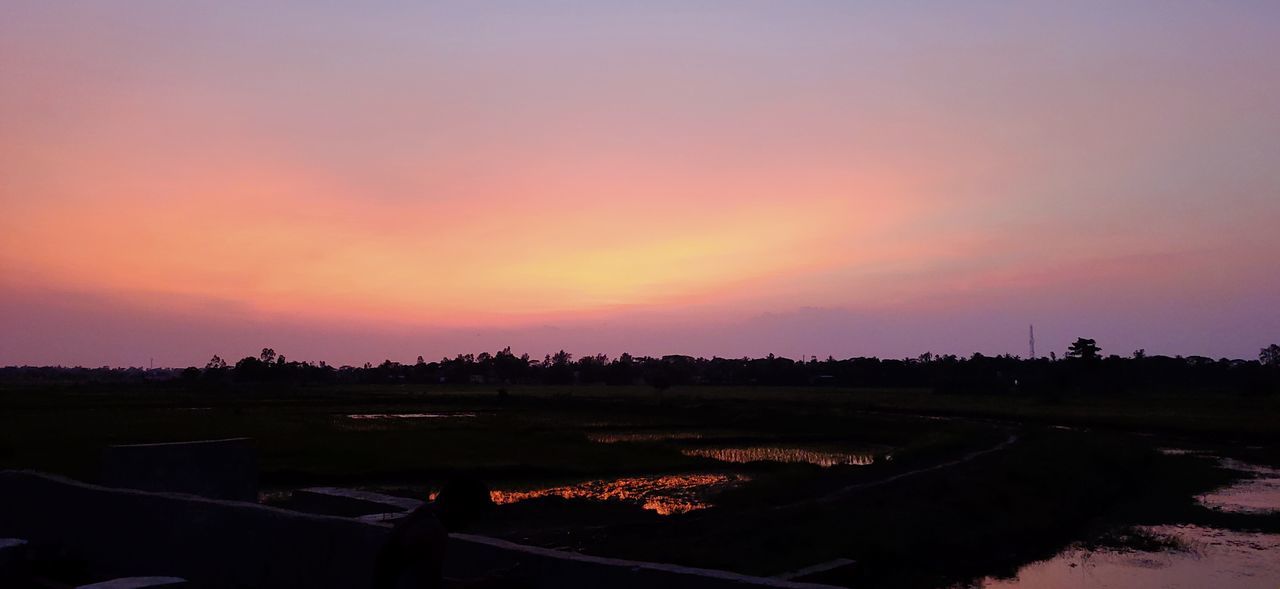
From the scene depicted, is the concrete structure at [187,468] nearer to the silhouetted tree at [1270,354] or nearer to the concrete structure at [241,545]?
the concrete structure at [241,545]

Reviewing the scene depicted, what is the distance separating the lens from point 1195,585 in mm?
11422

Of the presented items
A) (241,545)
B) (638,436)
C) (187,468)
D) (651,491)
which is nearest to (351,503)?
(187,468)

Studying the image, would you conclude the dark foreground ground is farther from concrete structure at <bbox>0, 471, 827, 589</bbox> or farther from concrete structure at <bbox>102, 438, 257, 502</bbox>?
concrete structure at <bbox>102, 438, 257, 502</bbox>

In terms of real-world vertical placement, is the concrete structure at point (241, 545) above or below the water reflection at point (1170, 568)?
above

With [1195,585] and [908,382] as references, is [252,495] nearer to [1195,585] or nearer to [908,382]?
[1195,585]

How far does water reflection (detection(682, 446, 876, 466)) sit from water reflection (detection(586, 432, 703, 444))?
3426 millimetres

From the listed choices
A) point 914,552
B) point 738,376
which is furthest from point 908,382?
point 914,552

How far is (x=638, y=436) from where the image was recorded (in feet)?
115

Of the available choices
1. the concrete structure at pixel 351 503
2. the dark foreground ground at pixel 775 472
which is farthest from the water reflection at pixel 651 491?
the concrete structure at pixel 351 503

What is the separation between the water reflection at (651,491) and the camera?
1782 centimetres

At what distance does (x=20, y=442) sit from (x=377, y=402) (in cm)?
3704

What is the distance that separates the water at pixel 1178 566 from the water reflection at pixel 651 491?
21.2 ft

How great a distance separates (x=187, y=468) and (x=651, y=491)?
1204cm

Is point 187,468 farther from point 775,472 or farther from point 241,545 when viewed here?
point 775,472
